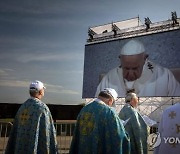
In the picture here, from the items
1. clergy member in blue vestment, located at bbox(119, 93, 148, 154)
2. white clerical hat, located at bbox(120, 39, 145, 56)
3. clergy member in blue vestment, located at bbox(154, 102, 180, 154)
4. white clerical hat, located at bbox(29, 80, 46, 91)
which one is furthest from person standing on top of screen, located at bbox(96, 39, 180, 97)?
clergy member in blue vestment, located at bbox(154, 102, 180, 154)

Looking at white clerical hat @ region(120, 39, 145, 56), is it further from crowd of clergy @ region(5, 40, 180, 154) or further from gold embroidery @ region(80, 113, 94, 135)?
gold embroidery @ region(80, 113, 94, 135)

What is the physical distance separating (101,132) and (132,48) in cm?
1209

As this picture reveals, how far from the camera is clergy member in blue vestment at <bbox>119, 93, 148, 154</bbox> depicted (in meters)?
4.28

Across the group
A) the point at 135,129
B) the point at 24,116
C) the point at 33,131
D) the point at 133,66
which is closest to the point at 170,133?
the point at 135,129

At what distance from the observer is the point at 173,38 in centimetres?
1365

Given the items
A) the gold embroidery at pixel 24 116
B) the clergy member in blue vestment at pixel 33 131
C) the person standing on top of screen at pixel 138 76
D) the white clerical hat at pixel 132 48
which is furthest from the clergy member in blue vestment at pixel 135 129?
the white clerical hat at pixel 132 48

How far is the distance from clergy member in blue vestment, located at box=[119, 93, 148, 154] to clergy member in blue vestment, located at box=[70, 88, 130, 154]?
1.07m

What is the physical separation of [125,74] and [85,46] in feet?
11.1

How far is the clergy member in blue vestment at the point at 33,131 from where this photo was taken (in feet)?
Answer: 11.6

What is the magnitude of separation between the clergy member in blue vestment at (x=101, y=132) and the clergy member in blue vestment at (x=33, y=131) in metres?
0.46

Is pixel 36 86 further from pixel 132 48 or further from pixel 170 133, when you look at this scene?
pixel 132 48

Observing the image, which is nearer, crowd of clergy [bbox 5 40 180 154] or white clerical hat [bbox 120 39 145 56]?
crowd of clergy [bbox 5 40 180 154]

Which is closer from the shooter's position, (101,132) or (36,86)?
(101,132)

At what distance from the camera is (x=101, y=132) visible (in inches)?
127
